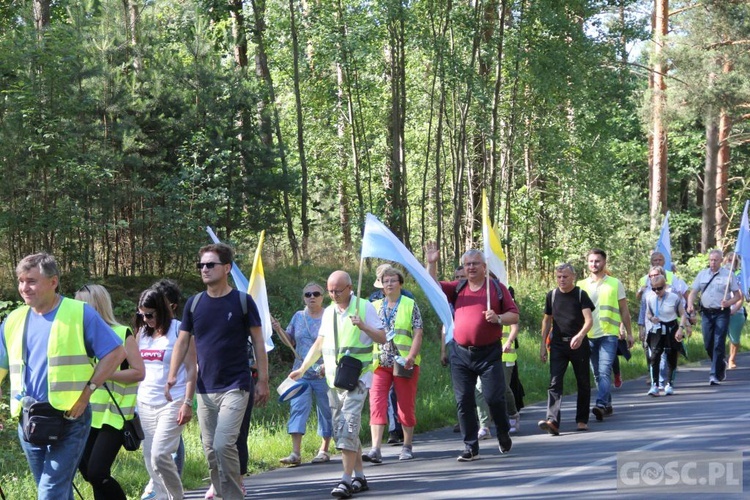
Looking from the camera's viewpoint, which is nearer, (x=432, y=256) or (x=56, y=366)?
(x=56, y=366)

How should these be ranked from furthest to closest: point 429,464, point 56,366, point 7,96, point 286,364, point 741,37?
point 741,37, point 286,364, point 7,96, point 429,464, point 56,366

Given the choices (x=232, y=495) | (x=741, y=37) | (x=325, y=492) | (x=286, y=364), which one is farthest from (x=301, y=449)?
(x=741, y=37)

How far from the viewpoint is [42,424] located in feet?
21.8

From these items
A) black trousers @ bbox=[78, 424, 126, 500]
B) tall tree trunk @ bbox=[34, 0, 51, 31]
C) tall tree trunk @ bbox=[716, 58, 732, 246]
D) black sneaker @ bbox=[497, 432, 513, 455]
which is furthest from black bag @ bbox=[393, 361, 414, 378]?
tall tree trunk @ bbox=[716, 58, 732, 246]

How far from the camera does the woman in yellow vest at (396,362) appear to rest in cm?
1156

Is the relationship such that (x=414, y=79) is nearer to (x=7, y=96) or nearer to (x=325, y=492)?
(x=7, y=96)

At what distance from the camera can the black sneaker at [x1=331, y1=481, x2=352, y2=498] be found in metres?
9.37

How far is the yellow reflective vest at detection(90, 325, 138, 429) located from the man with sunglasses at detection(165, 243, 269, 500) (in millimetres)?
424

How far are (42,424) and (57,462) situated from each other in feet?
0.82

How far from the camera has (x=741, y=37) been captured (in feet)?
132

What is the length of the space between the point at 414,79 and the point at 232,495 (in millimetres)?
26452

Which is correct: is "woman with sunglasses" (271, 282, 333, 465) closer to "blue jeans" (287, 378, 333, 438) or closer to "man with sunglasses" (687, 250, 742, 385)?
"blue jeans" (287, 378, 333, 438)

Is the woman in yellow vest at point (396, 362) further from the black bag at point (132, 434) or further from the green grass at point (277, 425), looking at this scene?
the black bag at point (132, 434)

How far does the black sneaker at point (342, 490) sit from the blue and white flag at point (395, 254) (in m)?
2.20
